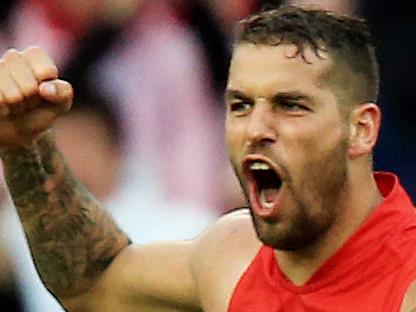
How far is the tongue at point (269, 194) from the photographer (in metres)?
3.10

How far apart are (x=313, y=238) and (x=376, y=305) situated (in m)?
0.20

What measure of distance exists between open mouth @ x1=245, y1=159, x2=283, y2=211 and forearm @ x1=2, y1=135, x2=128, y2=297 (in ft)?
1.63

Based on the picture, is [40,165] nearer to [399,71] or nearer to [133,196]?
[133,196]

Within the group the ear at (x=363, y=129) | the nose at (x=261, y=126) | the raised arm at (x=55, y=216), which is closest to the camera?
the nose at (x=261, y=126)

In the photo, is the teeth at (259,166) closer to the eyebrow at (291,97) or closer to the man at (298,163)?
the man at (298,163)

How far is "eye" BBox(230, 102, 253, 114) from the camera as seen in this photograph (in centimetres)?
306

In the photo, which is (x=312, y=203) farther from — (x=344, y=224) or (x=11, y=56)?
(x=11, y=56)

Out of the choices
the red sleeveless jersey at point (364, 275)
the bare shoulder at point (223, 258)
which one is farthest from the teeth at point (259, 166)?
the bare shoulder at point (223, 258)

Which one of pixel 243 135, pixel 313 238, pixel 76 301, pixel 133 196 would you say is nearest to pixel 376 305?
pixel 313 238

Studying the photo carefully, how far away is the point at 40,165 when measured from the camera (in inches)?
132

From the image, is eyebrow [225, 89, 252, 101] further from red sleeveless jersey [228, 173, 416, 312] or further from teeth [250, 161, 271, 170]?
red sleeveless jersey [228, 173, 416, 312]

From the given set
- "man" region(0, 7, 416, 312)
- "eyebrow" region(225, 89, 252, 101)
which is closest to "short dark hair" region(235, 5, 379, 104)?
"man" region(0, 7, 416, 312)

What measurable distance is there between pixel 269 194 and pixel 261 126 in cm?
17

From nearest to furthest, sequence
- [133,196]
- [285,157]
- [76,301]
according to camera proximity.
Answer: [285,157], [76,301], [133,196]
